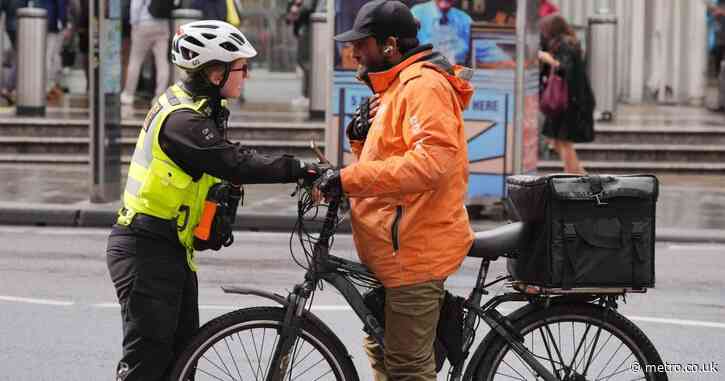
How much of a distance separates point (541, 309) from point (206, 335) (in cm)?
121

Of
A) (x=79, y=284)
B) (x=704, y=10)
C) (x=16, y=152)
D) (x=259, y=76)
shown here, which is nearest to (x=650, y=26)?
(x=704, y=10)

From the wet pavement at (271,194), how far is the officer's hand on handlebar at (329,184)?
313 inches

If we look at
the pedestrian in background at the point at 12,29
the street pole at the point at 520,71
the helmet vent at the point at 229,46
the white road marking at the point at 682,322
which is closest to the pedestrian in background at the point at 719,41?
the street pole at the point at 520,71

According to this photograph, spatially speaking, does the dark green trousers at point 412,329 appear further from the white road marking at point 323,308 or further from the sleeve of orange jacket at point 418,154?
the white road marking at point 323,308

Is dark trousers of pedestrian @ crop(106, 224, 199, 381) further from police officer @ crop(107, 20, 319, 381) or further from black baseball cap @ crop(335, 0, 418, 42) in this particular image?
black baseball cap @ crop(335, 0, 418, 42)

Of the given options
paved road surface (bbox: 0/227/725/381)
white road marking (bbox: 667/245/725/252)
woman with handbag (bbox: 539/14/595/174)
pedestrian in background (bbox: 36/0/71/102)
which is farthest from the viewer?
pedestrian in background (bbox: 36/0/71/102)

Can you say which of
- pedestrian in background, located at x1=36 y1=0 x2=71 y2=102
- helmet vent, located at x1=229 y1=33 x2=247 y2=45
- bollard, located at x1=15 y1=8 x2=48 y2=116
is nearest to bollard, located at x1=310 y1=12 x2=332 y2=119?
bollard, located at x1=15 y1=8 x2=48 y2=116

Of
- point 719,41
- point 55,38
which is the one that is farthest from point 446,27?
point 719,41

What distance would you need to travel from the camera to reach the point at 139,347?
5102mm

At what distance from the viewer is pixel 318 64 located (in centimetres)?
1734

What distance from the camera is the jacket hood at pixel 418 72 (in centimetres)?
498

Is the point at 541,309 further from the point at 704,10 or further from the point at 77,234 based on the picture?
the point at 704,10

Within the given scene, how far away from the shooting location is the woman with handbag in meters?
14.3

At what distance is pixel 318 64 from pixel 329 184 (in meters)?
12.6
